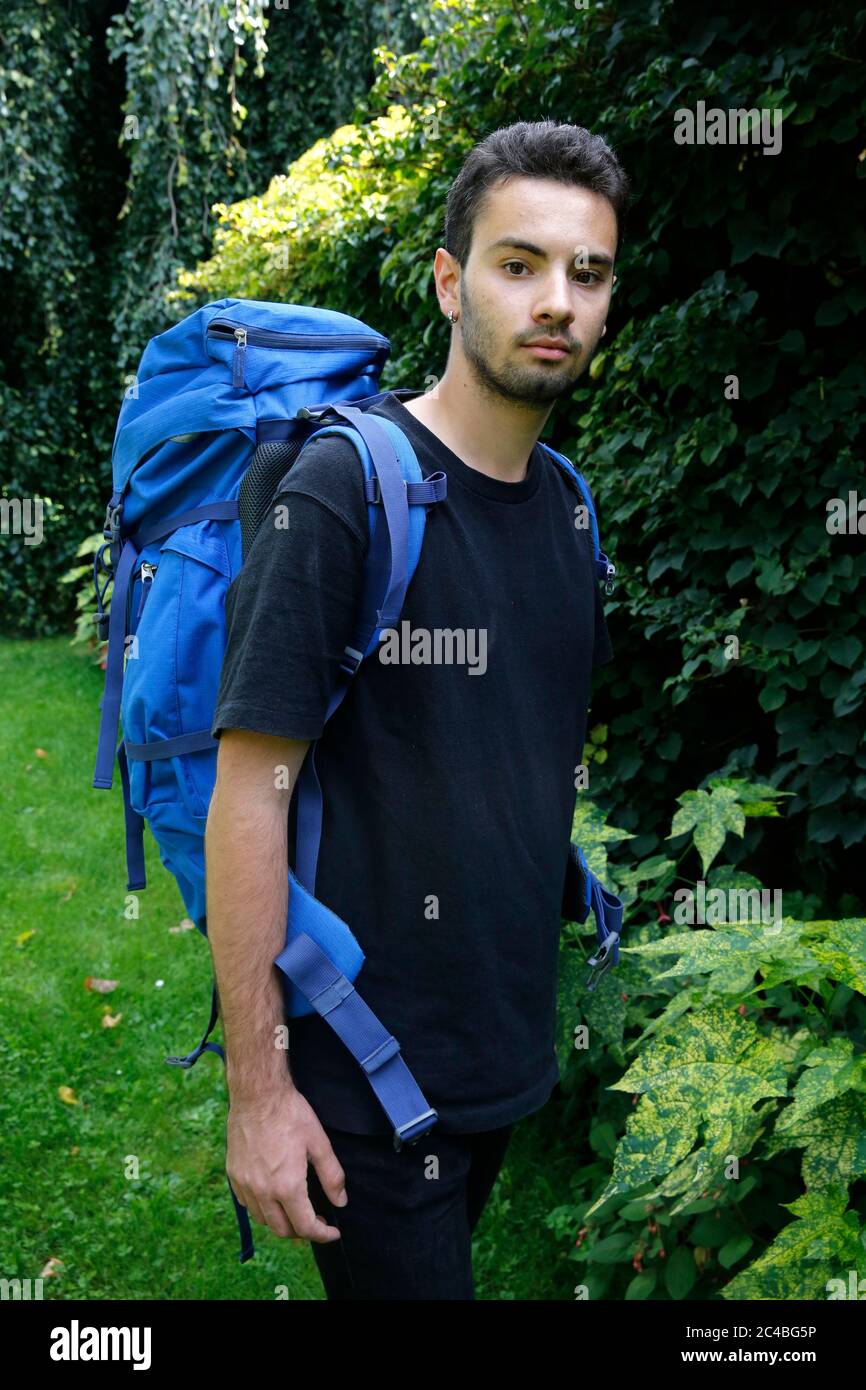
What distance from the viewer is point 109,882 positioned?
5191 mm

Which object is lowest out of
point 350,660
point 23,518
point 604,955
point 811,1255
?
point 811,1255

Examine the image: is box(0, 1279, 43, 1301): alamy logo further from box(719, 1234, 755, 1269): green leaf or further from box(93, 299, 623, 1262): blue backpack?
box(719, 1234, 755, 1269): green leaf

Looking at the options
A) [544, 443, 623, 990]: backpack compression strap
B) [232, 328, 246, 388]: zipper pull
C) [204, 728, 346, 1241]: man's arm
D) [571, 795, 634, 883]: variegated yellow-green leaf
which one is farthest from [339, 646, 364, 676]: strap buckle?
[571, 795, 634, 883]: variegated yellow-green leaf

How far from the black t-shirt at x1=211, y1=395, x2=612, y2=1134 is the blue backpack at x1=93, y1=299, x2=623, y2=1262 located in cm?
4

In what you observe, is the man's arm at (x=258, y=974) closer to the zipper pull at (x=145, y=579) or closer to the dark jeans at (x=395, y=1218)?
the dark jeans at (x=395, y=1218)

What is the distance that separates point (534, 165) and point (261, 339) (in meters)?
0.46

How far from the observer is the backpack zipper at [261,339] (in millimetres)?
1750

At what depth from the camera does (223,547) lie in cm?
174

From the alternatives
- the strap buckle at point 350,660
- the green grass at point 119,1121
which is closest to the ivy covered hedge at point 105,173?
the green grass at point 119,1121

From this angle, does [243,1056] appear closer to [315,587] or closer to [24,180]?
[315,587]

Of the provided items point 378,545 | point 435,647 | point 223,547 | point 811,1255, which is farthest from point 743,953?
point 223,547

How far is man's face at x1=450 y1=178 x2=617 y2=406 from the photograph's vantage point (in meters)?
1.63

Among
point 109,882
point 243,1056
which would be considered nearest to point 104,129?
point 109,882
